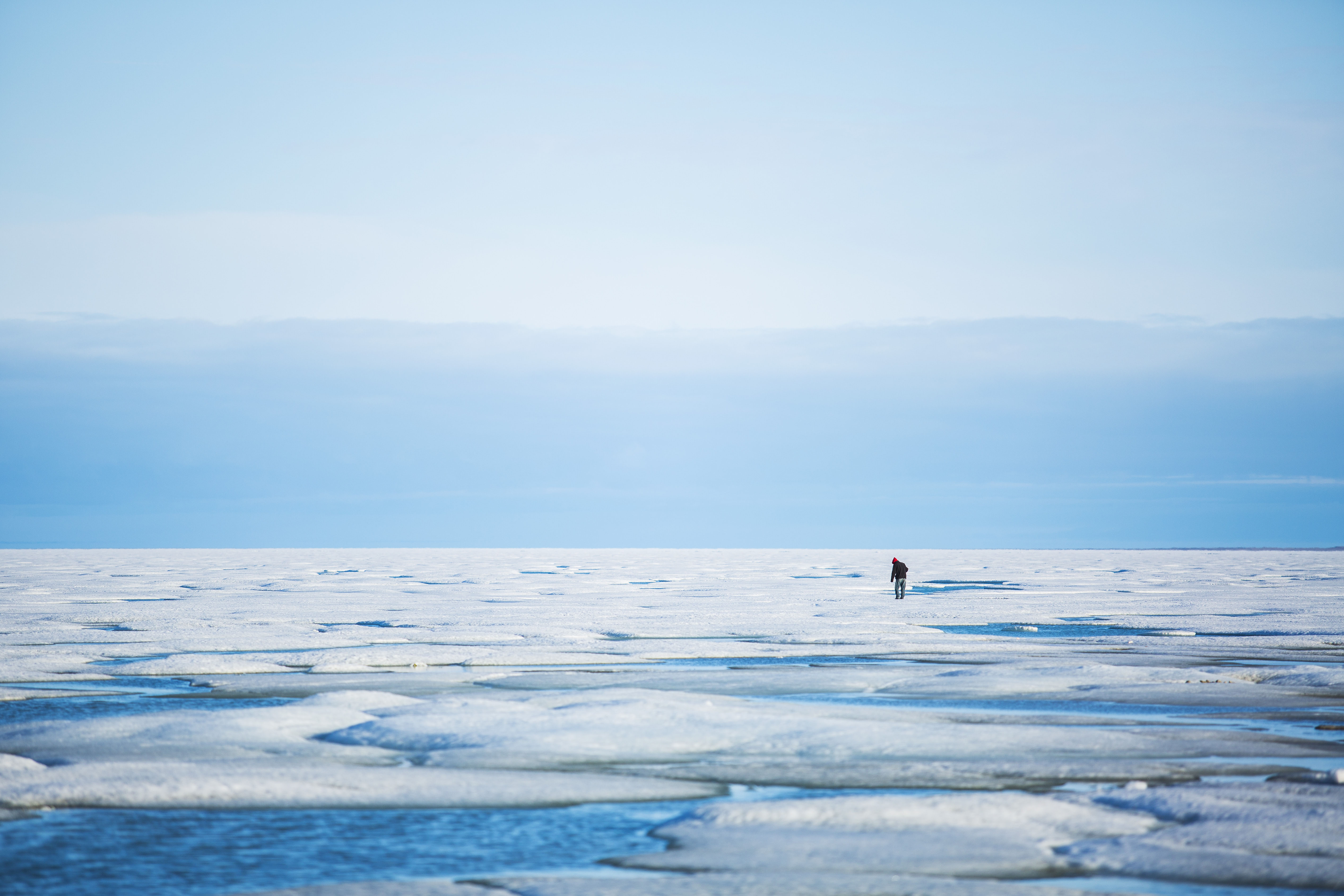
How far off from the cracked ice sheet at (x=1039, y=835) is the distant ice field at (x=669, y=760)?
19 millimetres

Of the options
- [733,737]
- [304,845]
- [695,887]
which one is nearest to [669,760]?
[733,737]

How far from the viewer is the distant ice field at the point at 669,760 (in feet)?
15.5

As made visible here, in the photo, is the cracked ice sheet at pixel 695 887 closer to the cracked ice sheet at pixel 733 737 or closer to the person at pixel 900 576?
the cracked ice sheet at pixel 733 737

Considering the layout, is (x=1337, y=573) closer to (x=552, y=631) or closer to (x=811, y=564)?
(x=811, y=564)

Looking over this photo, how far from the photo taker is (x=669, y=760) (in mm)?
7035

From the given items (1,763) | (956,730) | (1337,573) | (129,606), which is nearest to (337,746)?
(1,763)

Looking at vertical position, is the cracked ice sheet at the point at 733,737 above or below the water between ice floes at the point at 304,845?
below

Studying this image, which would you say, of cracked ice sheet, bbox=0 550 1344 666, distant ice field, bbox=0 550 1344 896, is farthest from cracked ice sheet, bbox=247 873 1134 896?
cracked ice sheet, bbox=0 550 1344 666

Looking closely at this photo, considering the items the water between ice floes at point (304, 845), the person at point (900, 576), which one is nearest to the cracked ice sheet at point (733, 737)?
the water between ice floes at point (304, 845)

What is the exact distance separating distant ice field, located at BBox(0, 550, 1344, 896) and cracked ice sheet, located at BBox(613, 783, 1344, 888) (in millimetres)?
19

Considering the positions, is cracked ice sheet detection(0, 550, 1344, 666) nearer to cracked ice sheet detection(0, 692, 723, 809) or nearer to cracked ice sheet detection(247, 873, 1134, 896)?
cracked ice sheet detection(0, 692, 723, 809)

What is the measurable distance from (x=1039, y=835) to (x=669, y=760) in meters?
2.48

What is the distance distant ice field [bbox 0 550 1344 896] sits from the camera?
4.72 meters

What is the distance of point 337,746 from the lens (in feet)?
23.7
